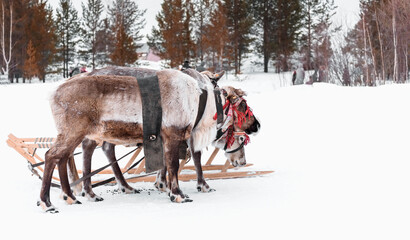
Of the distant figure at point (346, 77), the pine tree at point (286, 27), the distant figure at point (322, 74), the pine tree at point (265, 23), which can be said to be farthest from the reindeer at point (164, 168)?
the pine tree at point (265, 23)

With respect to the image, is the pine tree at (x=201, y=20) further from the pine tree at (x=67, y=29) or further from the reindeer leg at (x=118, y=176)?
the reindeer leg at (x=118, y=176)

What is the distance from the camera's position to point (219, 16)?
33.8 meters

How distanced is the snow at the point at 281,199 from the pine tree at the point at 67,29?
102 feet

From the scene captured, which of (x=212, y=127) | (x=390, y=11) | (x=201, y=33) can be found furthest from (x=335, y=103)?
(x=201, y=33)

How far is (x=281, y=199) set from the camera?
478 centimetres

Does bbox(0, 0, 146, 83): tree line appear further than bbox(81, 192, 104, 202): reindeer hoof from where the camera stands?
Yes

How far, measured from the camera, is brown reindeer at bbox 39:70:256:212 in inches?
164

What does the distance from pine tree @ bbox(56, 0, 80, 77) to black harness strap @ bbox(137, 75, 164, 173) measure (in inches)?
1421

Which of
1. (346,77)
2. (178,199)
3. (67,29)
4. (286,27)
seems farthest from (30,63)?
(178,199)

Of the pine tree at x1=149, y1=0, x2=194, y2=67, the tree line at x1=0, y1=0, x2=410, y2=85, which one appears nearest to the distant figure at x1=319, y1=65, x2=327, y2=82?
the tree line at x1=0, y1=0, x2=410, y2=85

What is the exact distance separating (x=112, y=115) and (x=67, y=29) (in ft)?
124

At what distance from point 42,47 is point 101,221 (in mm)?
33392

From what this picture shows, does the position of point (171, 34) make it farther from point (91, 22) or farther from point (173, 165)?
point (173, 165)

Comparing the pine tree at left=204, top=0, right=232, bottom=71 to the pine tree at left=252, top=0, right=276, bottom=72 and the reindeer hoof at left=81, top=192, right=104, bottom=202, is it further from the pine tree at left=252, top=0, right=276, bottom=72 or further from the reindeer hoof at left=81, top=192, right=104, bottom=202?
the reindeer hoof at left=81, top=192, right=104, bottom=202
